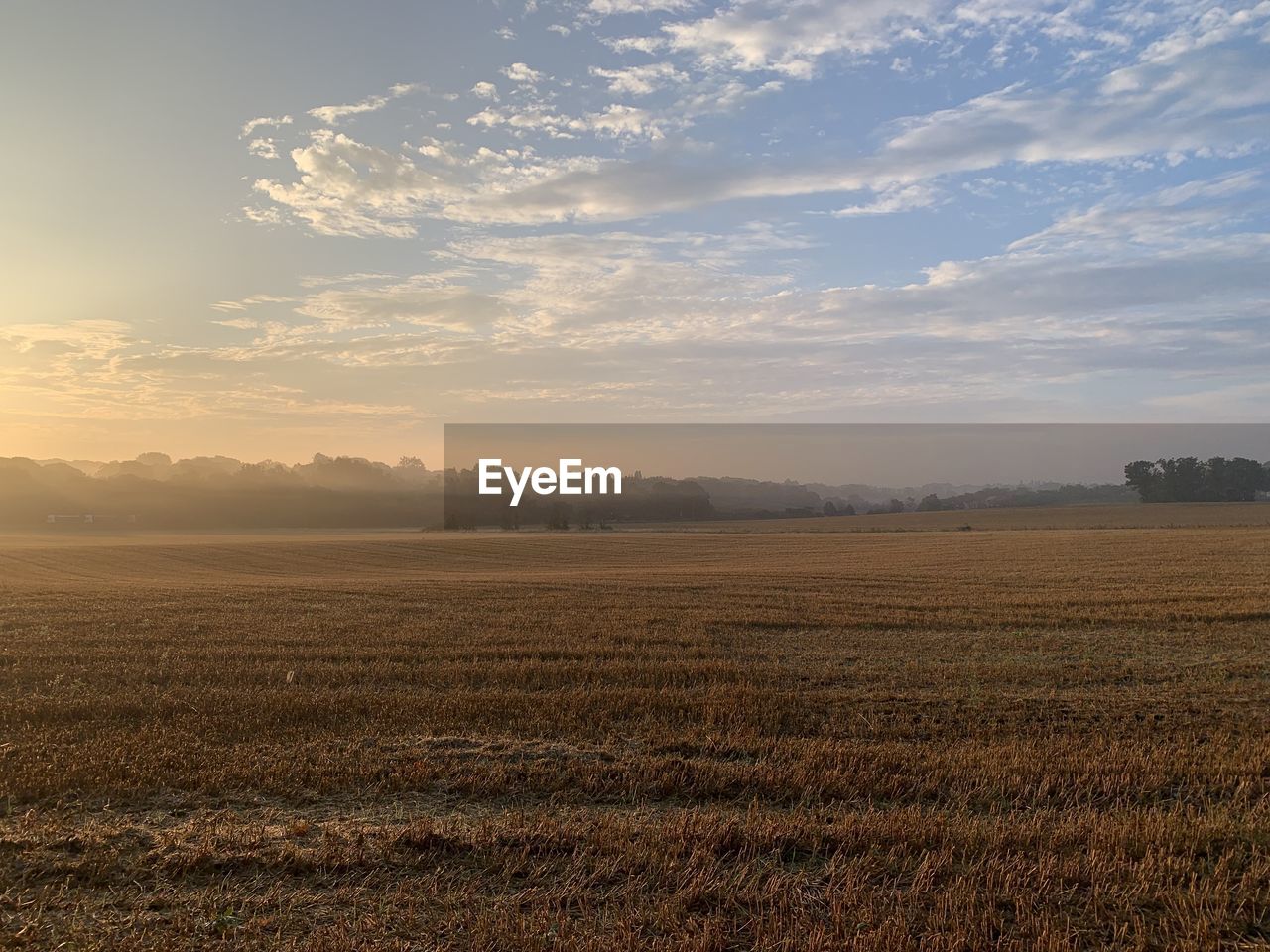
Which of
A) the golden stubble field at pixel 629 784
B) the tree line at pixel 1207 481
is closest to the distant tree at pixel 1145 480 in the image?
the tree line at pixel 1207 481

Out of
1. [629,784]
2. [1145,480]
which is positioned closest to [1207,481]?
[1145,480]

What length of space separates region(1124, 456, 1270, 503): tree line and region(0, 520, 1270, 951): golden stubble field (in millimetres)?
110253

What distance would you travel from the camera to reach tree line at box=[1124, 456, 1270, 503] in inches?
4321

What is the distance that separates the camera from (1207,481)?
4397 inches

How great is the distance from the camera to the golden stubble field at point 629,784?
5188 millimetres

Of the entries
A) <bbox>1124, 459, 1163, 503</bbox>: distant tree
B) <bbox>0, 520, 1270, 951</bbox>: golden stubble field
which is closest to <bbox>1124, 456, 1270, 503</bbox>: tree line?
<bbox>1124, 459, 1163, 503</bbox>: distant tree

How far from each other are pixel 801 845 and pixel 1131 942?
2.11 metres

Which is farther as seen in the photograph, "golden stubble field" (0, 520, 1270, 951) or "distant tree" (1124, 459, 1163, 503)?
"distant tree" (1124, 459, 1163, 503)

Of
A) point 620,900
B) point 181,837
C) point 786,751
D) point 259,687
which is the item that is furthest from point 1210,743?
point 259,687

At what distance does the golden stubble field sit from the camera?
5.19 meters

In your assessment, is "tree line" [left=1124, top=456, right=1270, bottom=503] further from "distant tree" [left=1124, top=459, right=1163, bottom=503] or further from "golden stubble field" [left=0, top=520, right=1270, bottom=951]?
"golden stubble field" [left=0, top=520, right=1270, bottom=951]

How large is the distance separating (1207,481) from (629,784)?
12900cm

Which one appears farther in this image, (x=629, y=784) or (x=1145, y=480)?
(x=1145, y=480)

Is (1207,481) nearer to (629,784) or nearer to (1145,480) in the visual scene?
(1145,480)
